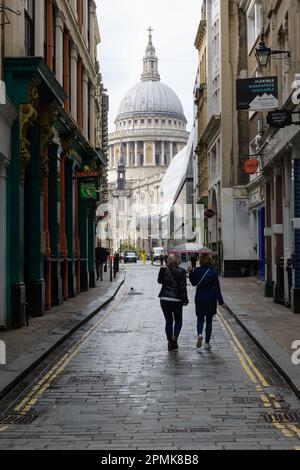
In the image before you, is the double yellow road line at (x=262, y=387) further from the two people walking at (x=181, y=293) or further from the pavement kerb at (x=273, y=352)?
the two people walking at (x=181, y=293)

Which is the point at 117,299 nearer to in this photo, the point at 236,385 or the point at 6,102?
the point at 6,102

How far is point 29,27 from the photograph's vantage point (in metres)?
19.2

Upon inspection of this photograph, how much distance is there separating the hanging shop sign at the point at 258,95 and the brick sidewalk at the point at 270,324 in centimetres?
515

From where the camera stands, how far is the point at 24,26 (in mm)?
18016

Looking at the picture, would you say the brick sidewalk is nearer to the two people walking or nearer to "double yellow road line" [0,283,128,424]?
the two people walking

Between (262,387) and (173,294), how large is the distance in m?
3.62

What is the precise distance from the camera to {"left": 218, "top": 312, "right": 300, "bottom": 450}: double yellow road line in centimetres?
777

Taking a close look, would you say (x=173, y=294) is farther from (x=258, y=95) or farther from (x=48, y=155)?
(x=48, y=155)

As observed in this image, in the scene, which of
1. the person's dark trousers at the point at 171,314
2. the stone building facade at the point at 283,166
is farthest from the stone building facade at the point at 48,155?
the stone building facade at the point at 283,166

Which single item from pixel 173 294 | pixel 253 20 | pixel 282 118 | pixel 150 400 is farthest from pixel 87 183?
pixel 150 400

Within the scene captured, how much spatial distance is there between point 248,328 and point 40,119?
7421 millimetres

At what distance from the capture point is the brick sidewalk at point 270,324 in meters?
11.4

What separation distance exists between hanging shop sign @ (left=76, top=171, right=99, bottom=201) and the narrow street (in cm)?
1232
